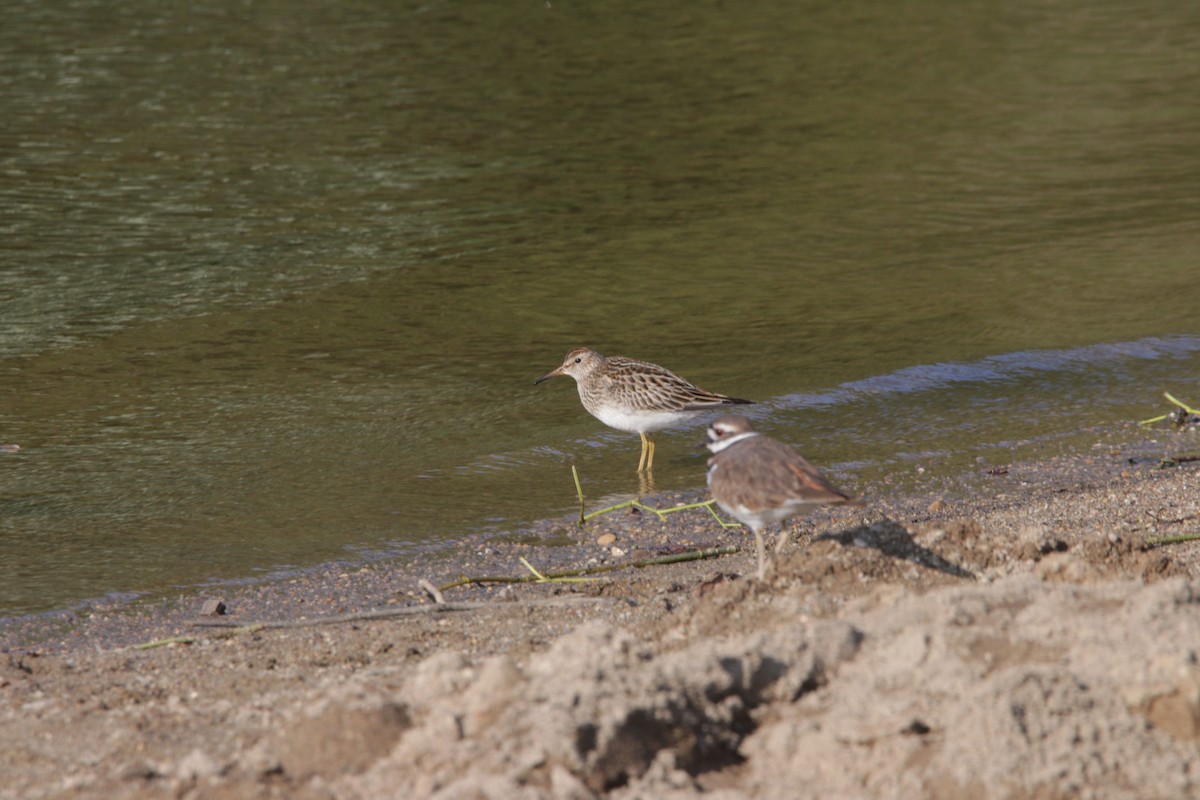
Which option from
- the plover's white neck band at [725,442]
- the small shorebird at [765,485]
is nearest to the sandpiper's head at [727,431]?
the plover's white neck band at [725,442]

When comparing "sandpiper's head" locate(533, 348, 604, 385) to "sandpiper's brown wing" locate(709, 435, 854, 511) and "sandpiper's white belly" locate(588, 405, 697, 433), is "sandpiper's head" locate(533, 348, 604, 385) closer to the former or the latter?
"sandpiper's white belly" locate(588, 405, 697, 433)

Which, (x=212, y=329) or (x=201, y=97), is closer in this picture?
(x=212, y=329)

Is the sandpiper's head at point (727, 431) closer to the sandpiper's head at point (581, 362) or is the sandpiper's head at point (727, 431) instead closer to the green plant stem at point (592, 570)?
the green plant stem at point (592, 570)

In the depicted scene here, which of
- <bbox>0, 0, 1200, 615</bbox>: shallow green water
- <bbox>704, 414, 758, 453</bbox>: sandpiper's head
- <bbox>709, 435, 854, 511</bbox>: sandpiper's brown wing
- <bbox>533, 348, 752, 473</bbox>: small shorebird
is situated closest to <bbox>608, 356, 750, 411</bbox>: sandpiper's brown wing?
<bbox>533, 348, 752, 473</bbox>: small shorebird

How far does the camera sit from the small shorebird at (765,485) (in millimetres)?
5320

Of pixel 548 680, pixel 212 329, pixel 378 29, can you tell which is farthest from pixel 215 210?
pixel 548 680

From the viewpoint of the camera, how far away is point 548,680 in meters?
3.99

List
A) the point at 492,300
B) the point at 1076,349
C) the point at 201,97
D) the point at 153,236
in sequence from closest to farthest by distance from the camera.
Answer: the point at 1076,349, the point at 492,300, the point at 153,236, the point at 201,97

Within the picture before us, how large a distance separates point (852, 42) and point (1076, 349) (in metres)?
14.0

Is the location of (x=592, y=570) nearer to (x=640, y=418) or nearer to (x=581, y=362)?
(x=640, y=418)

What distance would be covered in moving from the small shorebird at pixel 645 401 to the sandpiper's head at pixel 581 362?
0.35 metres

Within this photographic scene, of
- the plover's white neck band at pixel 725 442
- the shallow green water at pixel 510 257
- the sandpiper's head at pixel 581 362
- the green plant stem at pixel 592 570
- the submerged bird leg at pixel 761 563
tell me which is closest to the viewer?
the submerged bird leg at pixel 761 563

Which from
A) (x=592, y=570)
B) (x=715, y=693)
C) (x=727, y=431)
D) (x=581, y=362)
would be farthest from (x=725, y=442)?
(x=581, y=362)

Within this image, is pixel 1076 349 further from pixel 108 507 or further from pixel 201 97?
pixel 201 97
